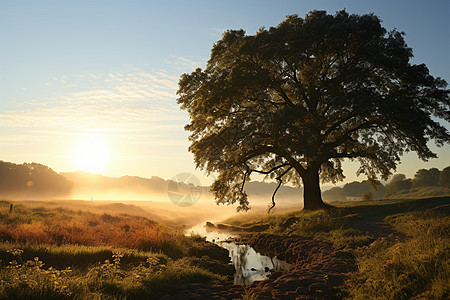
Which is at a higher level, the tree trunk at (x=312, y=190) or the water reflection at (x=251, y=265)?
the tree trunk at (x=312, y=190)

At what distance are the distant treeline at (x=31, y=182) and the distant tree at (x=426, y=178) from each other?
120049 mm

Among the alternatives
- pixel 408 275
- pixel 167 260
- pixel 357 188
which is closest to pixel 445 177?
pixel 357 188

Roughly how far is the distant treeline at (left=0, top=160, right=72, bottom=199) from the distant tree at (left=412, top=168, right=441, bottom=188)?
A: 4726 inches

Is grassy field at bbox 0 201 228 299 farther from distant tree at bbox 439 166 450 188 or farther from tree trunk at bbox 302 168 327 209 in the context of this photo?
distant tree at bbox 439 166 450 188

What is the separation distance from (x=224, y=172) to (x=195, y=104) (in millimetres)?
6664

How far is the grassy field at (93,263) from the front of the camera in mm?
6453

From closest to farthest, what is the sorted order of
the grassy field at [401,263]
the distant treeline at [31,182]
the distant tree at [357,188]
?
the grassy field at [401,263]
the distant treeline at [31,182]
the distant tree at [357,188]

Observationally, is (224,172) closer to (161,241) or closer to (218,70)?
(218,70)

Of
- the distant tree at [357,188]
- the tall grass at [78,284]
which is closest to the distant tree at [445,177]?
the distant tree at [357,188]

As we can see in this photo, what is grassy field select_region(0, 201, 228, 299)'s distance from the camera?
6.45 meters

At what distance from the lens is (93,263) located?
35.6 feet

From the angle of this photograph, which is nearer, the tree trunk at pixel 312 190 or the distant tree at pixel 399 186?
the tree trunk at pixel 312 190

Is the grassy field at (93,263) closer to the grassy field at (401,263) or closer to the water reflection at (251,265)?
the water reflection at (251,265)

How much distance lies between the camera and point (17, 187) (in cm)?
9675
